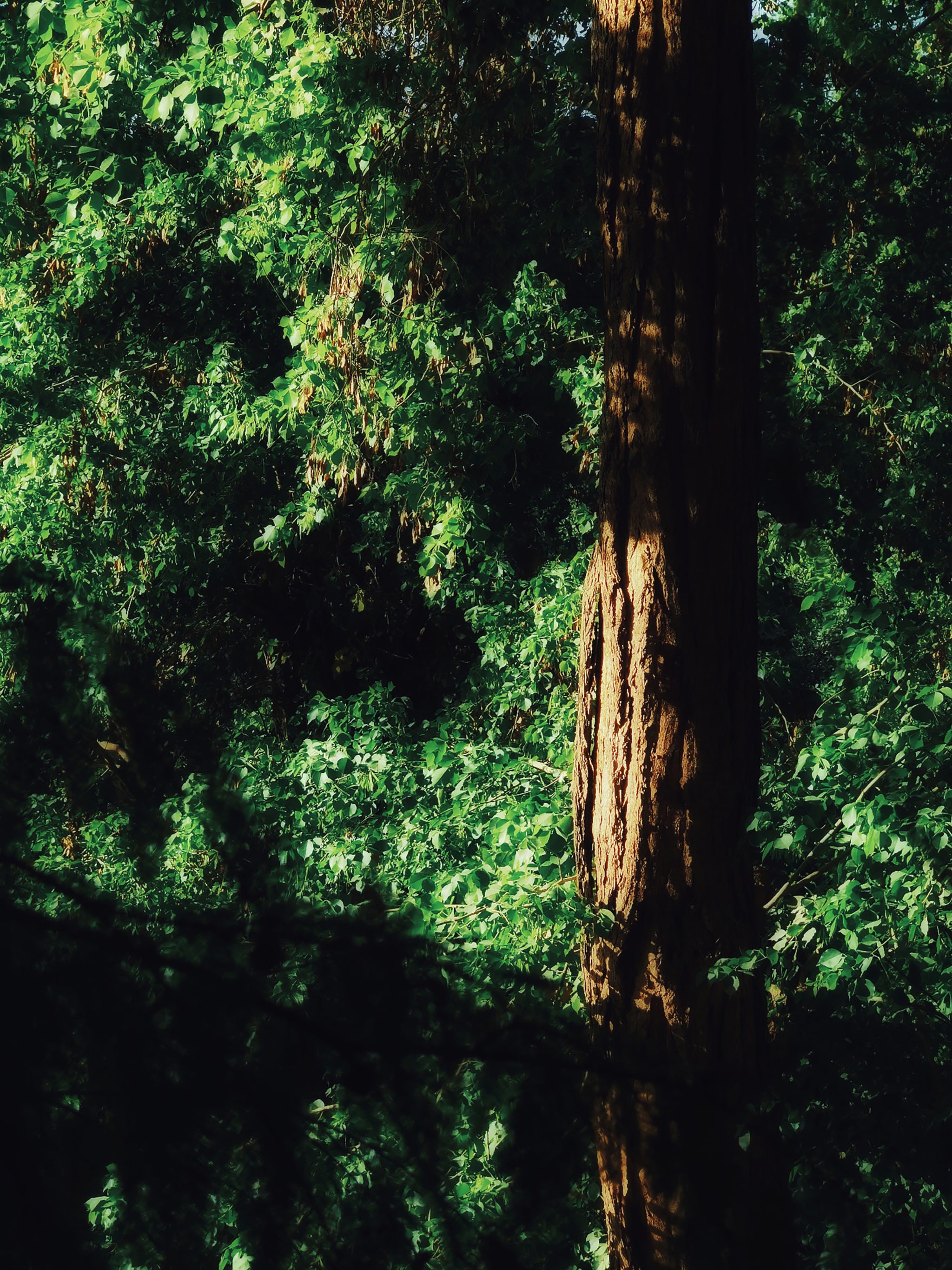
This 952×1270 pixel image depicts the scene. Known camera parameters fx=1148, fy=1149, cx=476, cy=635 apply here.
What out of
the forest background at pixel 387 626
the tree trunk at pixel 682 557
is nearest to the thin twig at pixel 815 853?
the forest background at pixel 387 626

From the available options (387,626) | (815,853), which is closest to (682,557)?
(815,853)

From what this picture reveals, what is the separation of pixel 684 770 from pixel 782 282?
15.3 ft

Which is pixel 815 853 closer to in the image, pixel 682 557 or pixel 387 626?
pixel 682 557

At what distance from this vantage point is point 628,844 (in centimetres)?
395

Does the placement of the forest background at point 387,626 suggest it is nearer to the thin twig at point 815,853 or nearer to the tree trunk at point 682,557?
the thin twig at point 815,853

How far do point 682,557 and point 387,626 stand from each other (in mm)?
5130

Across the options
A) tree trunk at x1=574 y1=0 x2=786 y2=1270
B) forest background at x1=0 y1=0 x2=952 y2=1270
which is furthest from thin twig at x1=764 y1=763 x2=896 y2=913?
tree trunk at x1=574 y1=0 x2=786 y2=1270

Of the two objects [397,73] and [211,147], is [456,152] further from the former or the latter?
[211,147]

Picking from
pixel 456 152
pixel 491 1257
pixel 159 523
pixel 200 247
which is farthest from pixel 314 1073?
pixel 200 247

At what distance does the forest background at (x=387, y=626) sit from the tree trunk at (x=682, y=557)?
0.20 metres

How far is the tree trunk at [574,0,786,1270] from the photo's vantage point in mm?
3893

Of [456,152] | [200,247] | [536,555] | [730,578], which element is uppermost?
[200,247]

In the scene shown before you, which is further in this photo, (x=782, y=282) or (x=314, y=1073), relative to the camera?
(x=782, y=282)

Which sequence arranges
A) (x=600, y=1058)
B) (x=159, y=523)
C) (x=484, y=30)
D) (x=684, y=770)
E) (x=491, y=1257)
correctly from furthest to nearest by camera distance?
(x=159, y=523)
(x=484, y=30)
(x=684, y=770)
(x=600, y=1058)
(x=491, y=1257)
